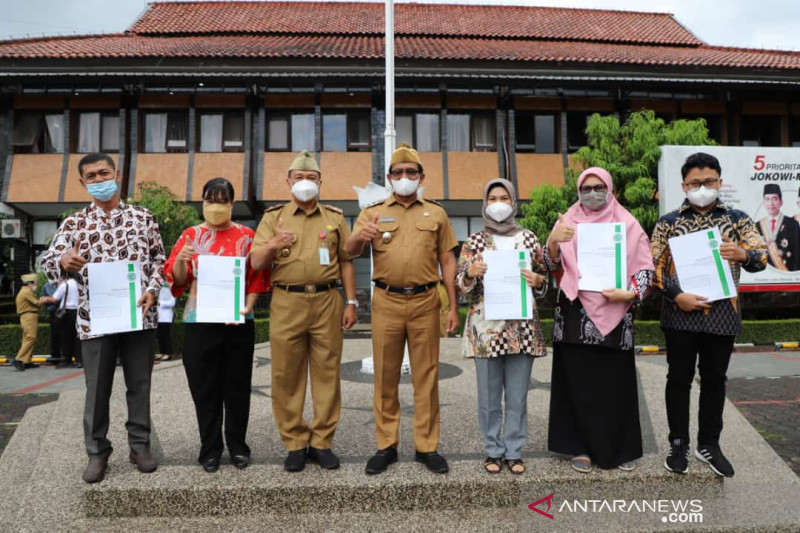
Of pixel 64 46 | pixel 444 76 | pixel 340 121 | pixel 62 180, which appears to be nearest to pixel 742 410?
pixel 444 76

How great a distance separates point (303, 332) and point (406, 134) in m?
15.5

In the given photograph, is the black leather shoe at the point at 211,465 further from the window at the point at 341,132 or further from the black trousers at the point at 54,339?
the window at the point at 341,132

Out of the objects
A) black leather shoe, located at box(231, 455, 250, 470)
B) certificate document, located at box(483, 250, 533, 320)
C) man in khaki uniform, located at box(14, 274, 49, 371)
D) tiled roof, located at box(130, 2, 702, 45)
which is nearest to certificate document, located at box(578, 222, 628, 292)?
certificate document, located at box(483, 250, 533, 320)

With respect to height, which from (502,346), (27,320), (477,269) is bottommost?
(27,320)

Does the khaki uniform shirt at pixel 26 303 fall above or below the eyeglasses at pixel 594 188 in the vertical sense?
below

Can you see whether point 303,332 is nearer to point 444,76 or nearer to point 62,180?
point 444,76

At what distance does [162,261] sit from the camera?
3881 mm

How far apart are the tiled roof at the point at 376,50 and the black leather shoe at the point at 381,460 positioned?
14967 mm

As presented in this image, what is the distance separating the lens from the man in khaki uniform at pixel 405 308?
147 inches

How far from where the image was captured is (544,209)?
46.8ft

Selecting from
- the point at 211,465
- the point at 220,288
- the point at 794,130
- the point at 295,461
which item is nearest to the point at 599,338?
the point at 295,461

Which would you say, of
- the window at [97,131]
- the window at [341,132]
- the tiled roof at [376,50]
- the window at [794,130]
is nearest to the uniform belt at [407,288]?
the tiled roof at [376,50]

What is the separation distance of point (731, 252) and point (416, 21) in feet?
68.6

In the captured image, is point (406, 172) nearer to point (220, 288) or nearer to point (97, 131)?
point (220, 288)
